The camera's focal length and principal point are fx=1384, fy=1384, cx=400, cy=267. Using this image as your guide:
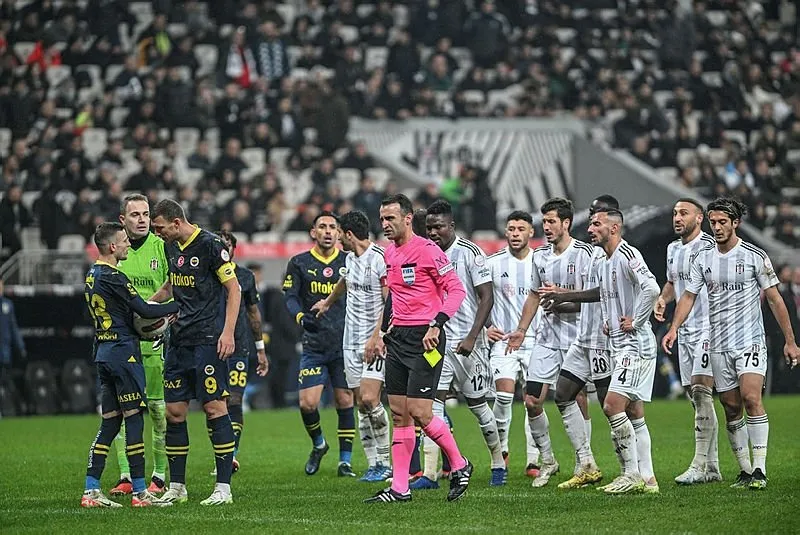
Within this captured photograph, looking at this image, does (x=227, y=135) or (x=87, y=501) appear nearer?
(x=87, y=501)

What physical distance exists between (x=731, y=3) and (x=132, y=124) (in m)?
17.9

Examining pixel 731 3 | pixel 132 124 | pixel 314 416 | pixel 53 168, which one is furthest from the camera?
pixel 731 3

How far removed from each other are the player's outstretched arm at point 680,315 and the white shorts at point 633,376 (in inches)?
20.6

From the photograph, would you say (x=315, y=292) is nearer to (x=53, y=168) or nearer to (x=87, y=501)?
(x=87, y=501)

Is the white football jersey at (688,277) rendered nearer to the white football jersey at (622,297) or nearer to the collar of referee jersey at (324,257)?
the white football jersey at (622,297)

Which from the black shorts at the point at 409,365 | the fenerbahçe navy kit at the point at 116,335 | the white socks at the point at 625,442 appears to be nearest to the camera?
the black shorts at the point at 409,365

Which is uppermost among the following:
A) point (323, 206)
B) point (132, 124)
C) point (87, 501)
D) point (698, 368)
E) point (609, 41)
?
point (609, 41)

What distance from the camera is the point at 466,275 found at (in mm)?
12953

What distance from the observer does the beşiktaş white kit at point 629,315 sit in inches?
451

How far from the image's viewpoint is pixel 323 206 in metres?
26.7

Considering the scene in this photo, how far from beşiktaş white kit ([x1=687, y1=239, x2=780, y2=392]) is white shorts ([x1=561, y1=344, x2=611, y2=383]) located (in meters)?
1.00

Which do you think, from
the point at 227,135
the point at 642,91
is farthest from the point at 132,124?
the point at 642,91

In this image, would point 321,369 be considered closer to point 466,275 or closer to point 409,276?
point 466,275

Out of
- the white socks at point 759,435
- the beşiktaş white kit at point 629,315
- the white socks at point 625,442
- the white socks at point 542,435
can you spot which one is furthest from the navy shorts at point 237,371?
the white socks at point 759,435
